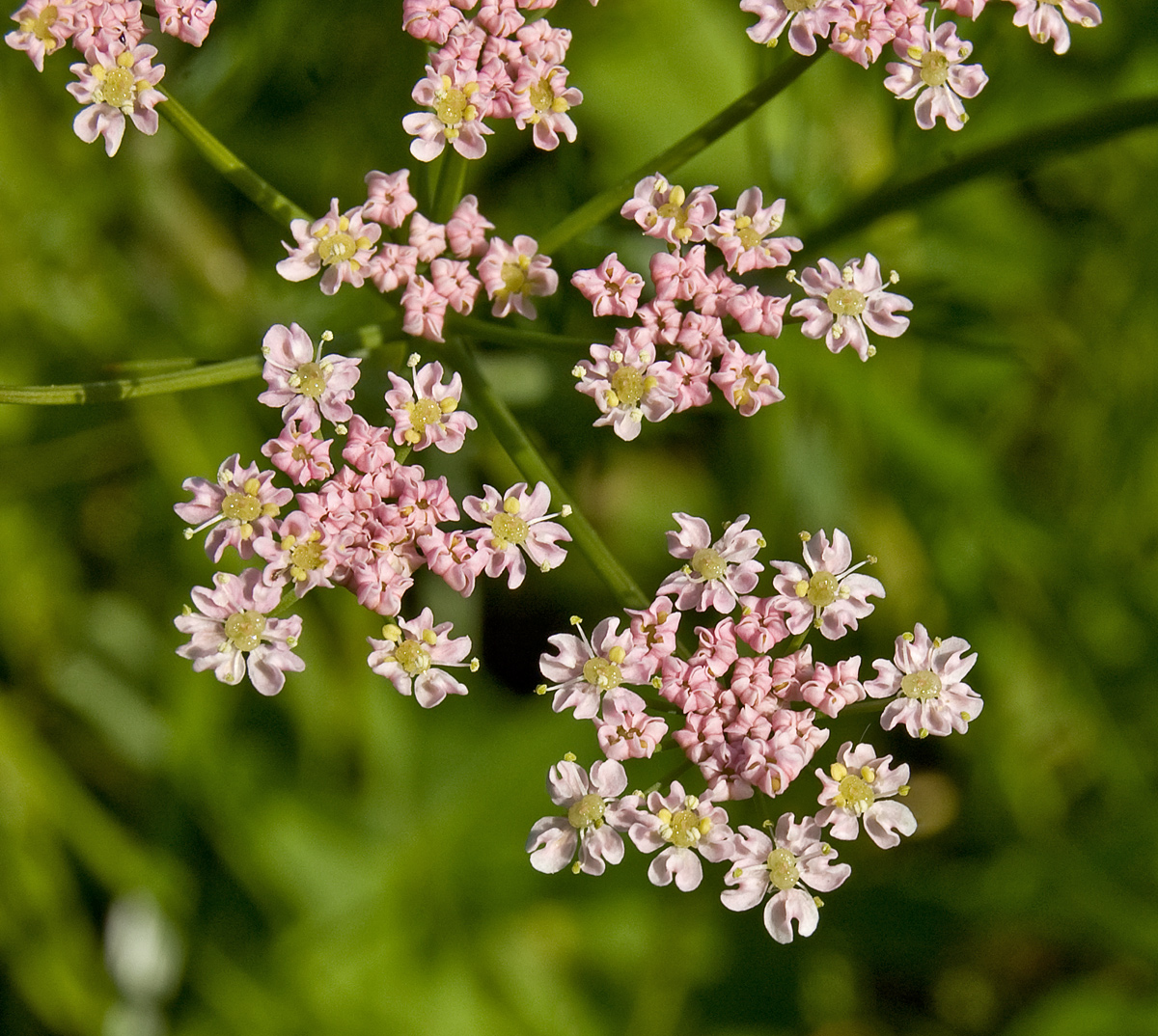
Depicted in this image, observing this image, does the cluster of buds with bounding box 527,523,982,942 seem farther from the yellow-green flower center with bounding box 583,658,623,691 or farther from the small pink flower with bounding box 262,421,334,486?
the small pink flower with bounding box 262,421,334,486

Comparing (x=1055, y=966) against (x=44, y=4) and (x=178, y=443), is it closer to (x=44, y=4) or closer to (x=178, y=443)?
(x=178, y=443)

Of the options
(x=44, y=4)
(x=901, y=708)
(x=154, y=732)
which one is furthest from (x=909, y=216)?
(x=154, y=732)

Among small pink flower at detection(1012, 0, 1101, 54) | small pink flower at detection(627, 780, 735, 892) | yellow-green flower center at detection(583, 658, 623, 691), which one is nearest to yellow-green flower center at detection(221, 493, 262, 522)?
yellow-green flower center at detection(583, 658, 623, 691)

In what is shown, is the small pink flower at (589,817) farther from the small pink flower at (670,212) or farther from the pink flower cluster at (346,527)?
the small pink flower at (670,212)

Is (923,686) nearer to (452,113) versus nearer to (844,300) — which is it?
(844,300)

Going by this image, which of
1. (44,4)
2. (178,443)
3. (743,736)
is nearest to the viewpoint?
(743,736)
